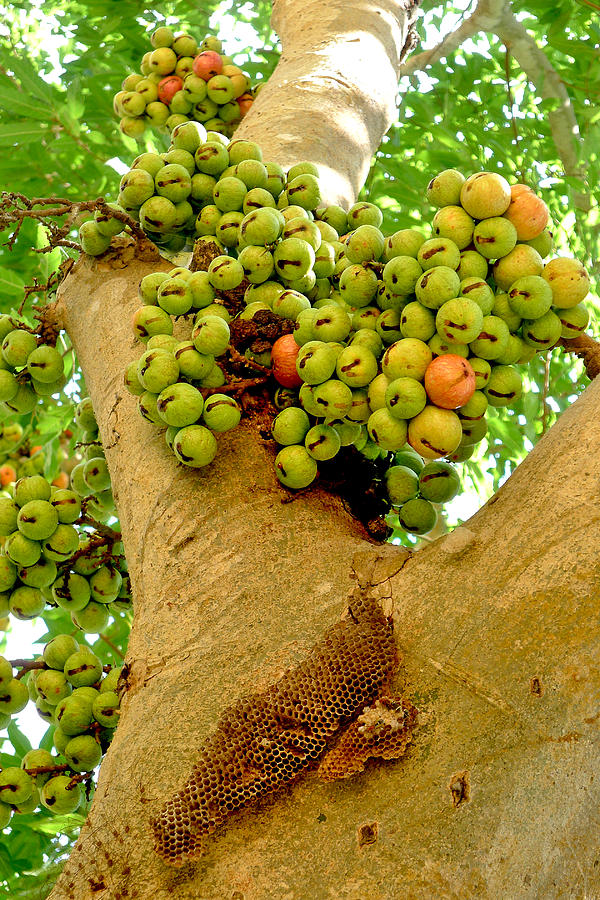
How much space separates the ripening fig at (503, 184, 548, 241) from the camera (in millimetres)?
1822

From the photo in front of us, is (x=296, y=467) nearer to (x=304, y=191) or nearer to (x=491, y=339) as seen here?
(x=491, y=339)

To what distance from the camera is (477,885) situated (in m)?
1.25

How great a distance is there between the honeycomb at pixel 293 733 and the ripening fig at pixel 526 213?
37.8 inches

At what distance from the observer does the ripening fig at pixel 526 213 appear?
1822mm

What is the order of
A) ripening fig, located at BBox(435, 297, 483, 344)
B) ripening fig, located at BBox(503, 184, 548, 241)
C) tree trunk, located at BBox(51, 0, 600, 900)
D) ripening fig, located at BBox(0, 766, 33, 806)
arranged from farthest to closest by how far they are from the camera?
ripening fig, located at BBox(0, 766, 33, 806) < ripening fig, located at BBox(503, 184, 548, 241) < ripening fig, located at BBox(435, 297, 483, 344) < tree trunk, located at BBox(51, 0, 600, 900)

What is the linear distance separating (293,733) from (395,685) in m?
0.21

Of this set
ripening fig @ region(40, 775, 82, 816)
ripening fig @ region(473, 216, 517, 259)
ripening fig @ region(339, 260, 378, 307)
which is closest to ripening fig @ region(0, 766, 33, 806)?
ripening fig @ region(40, 775, 82, 816)

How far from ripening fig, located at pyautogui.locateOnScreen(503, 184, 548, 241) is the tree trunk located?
0.47 m

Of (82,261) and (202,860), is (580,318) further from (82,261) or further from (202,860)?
(82,261)

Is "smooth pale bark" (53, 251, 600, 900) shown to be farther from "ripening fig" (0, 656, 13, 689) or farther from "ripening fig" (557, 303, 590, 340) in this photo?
"ripening fig" (0, 656, 13, 689)

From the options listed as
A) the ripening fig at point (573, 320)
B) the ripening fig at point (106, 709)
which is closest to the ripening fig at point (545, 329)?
the ripening fig at point (573, 320)

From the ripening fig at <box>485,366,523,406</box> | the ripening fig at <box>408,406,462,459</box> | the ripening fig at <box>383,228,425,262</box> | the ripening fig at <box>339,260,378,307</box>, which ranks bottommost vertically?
the ripening fig at <box>408,406,462,459</box>

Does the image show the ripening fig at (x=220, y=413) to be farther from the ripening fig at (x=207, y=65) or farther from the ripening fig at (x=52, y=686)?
the ripening fig at (x=207, y=65)

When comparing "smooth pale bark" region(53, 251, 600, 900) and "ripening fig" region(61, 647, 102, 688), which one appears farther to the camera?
"ripening fig" region(61, 647, 102, 688)
